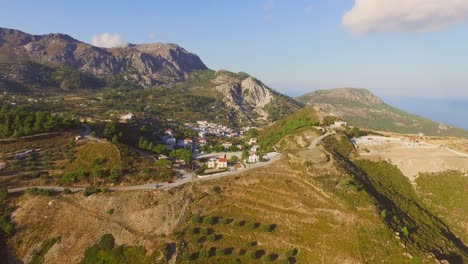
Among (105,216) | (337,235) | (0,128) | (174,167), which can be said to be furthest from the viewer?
(0,128)

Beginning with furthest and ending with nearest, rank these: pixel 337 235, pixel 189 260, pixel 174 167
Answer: pixel 174 167 < pixel 337 235 < pixel 189 260

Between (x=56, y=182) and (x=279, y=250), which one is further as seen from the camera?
(x=56, y=182)

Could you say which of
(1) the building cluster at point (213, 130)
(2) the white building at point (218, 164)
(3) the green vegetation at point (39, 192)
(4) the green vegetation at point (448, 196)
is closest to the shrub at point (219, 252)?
(2) the white building at point (218, 164)

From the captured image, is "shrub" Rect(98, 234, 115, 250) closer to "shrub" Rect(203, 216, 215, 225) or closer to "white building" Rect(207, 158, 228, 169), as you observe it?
"shrub" Rect(203, 216, 215, 225)

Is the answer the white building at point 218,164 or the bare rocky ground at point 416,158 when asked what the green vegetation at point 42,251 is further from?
the bare rocky ground at point 416,158

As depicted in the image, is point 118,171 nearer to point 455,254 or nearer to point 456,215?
point 455,254

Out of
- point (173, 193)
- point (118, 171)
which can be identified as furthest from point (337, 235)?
point (118, 171)
